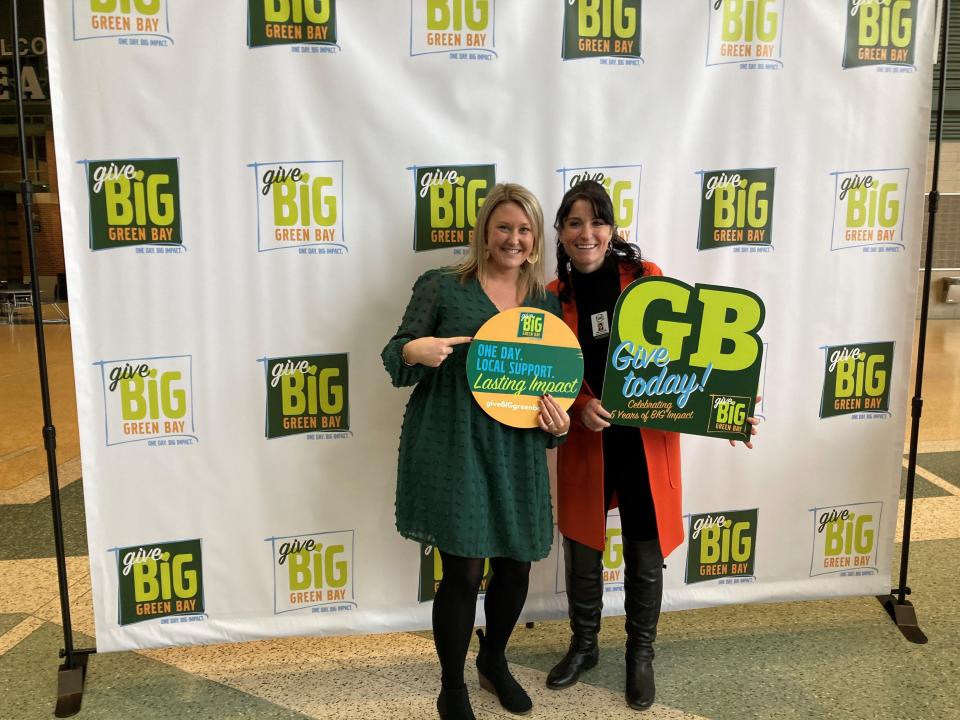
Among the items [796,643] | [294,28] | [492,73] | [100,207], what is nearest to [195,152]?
[100,207]

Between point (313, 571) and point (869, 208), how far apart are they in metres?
2.24

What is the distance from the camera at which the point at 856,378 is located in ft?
7.93

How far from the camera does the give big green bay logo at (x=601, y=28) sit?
2119 millimetres

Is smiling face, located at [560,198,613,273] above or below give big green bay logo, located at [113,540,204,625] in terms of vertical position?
above

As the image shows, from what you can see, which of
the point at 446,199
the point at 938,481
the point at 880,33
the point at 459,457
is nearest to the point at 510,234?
the point at 446,199

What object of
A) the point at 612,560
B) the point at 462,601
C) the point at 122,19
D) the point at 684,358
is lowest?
the point at 612,560

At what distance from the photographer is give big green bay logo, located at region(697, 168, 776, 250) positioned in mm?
2258

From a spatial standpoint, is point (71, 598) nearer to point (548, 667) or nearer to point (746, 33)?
point (548, 667)

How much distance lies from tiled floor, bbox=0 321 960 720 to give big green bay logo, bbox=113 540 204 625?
195mm

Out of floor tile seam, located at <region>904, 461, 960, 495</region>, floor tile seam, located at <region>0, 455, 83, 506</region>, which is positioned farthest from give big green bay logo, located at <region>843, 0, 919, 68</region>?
floor tile seam, located at <region>0, 455, 83, 506</region>

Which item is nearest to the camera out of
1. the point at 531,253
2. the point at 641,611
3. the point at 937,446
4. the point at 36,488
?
the point at 531,253

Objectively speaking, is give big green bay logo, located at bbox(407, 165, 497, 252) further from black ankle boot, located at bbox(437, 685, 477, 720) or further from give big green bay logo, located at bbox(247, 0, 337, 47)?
black ankle boot, located at bbox(437, 685, 477, 720)

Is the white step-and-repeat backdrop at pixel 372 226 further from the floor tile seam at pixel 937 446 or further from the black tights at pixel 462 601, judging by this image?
the floor tile seam at pixel 937 446

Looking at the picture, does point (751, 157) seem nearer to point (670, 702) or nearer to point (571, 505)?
point (571, 505)
